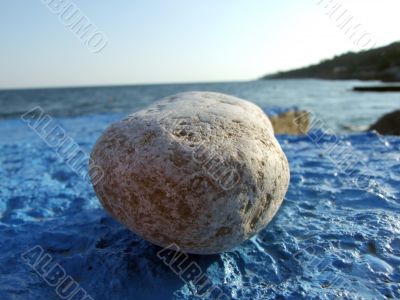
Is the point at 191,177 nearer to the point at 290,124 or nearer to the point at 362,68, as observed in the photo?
the point at 290,124

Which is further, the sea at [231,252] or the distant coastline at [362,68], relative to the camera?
the distant coastline at [362,68]

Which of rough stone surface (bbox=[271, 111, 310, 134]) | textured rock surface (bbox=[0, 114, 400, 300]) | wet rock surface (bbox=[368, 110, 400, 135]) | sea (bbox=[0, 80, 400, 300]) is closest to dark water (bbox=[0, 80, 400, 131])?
rough stone surface (bbox=[271, 111, 310, 134])

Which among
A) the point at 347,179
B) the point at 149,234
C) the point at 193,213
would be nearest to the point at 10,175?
the point at 149,234

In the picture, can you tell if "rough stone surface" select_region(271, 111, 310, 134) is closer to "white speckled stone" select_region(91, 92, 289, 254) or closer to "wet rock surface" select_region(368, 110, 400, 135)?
"wet rock surface" select_region(368, 110, 400, 135)

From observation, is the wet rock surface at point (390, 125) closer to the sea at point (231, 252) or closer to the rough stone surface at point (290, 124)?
the rough stone surface at point (290, 124)

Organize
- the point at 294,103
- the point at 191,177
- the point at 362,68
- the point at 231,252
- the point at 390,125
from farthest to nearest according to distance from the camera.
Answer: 1. the point at 362,68
2. the point at 294,103
3. the point at 390,125
4. the point at 231,252
5. the point at 191,177

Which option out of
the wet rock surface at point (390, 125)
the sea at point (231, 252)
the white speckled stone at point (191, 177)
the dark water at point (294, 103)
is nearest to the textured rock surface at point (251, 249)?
the sea at point (231, 252)

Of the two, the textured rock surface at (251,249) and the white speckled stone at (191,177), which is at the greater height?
the white speckled stone at (191,177)

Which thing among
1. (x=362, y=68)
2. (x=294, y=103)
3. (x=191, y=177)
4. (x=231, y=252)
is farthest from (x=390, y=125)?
(x=362, y=68)
